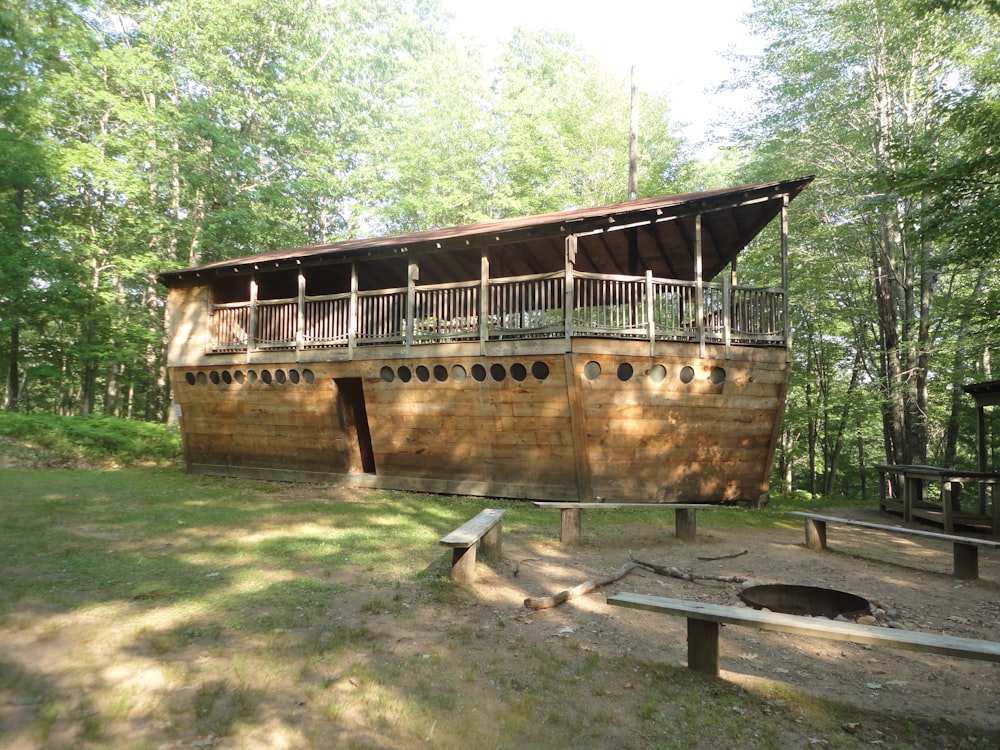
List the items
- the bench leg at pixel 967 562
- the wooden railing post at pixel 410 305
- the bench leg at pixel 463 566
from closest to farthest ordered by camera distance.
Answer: the bench leg at pixel 463 566 → the bench leg at pixel 967 562 → the wooden railing post at pixel 410 305

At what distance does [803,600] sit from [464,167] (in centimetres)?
2668

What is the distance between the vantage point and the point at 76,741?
2568mm

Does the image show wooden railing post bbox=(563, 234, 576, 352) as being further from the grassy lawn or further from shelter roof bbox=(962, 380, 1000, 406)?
shelter roof bbox=(962, 380, 1000, 406)

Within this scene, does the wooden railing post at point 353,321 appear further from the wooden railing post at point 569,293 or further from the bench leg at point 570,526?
the bench leg at point 570,526

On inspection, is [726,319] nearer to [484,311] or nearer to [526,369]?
[526,369]

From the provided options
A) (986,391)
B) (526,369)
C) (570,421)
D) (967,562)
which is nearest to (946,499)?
(986,391)

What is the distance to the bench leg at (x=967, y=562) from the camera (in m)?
6.34

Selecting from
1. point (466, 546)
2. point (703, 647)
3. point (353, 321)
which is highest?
point (353, 321)

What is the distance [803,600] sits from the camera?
520 centimetres

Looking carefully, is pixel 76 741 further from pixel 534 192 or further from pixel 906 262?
pixel 534 192

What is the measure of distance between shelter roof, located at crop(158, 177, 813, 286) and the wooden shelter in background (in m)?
0.06

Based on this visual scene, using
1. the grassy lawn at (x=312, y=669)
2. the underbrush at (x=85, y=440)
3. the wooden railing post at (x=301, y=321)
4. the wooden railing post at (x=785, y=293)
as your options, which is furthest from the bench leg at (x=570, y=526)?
the underbrush at (x=85, y=440)

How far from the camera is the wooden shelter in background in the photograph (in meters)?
10.2

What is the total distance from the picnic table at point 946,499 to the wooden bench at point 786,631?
25.0 ft
